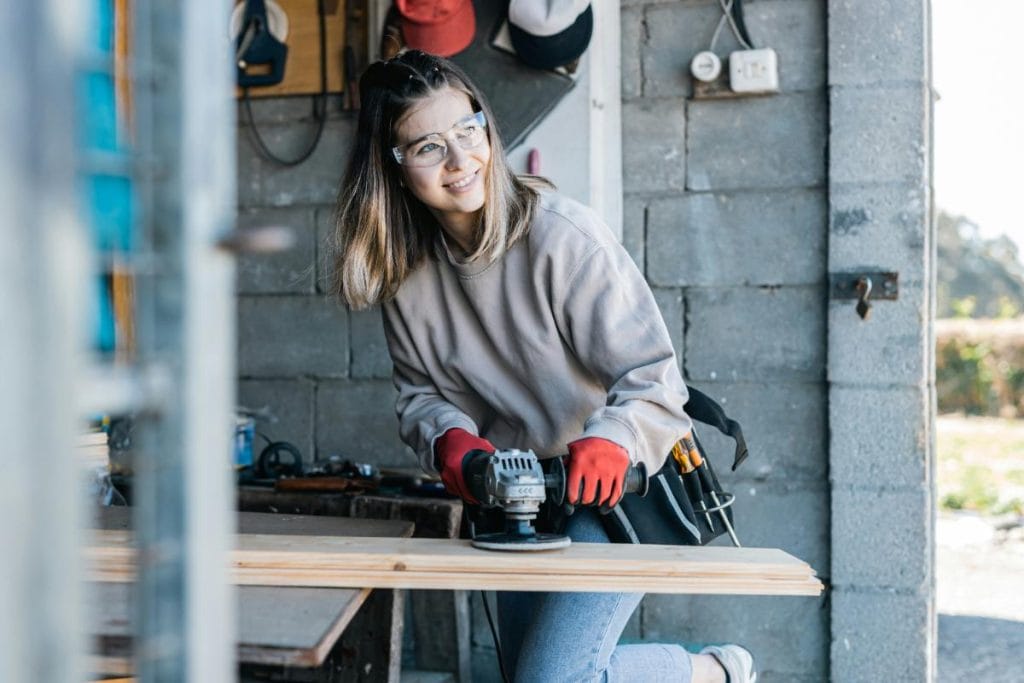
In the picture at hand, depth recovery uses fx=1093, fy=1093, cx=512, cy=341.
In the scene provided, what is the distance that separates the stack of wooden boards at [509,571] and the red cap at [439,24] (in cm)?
185

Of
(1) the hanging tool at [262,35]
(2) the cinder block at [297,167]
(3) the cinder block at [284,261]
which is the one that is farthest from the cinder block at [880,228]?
(1) the hanging tool at [262,35]

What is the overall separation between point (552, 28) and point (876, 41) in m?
0.92

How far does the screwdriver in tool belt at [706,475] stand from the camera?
92.1 inches

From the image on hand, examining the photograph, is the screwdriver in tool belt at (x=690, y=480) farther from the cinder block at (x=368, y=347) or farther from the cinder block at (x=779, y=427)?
the cinder block at (x=368, y=347)

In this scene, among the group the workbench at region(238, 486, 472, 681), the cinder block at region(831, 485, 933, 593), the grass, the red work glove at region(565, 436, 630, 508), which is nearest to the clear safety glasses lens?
the red work glove at region(565, 436, 630, 508)

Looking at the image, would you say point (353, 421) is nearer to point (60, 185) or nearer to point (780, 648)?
point (780, 648)

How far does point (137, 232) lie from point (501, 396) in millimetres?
1508

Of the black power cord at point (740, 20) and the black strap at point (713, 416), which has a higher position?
the black power cord at point (740, 20)

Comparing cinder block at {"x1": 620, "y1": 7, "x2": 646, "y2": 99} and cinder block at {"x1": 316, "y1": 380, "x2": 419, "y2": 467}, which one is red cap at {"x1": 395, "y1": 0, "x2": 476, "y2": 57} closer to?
cinder block at {"x1": 620, "y1": 7, "x2": 646, "y2": 99}

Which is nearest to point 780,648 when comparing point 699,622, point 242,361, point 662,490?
point 699,622

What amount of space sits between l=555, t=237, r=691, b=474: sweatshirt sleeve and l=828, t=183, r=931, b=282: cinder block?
1.12 meters

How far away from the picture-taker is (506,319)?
2.34 m

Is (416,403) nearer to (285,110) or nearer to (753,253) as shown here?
(753,253)

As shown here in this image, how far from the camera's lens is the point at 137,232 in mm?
899
